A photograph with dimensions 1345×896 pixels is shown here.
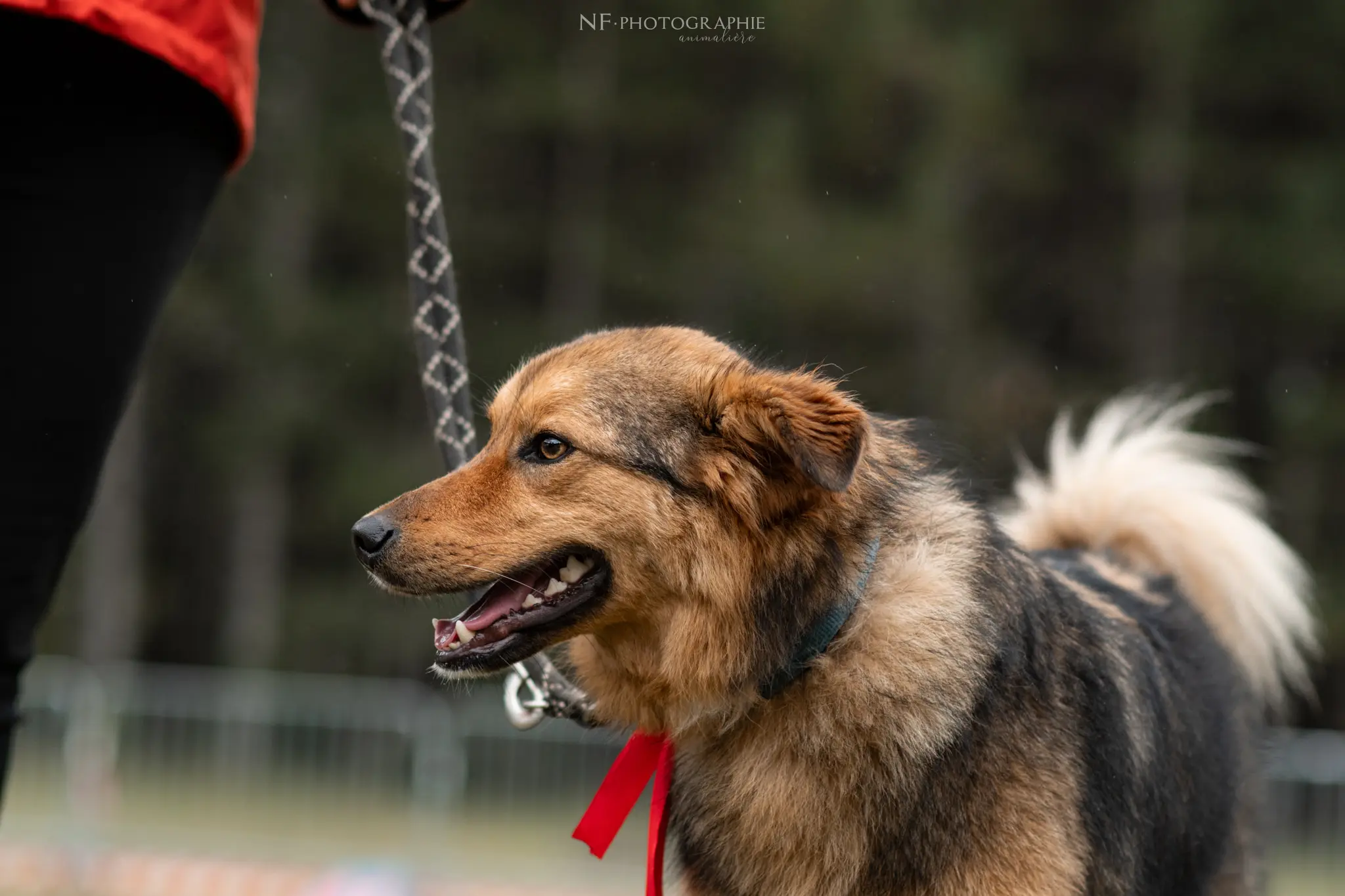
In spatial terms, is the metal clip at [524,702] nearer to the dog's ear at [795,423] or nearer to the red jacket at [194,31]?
the dog's ear at [795,423]

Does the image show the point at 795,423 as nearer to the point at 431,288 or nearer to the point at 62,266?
the point at 431,288

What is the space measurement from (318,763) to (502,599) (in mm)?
9034

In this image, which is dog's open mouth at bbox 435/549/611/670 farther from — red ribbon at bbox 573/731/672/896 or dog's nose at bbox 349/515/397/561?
red ribbon at bbox 573/731/672/896

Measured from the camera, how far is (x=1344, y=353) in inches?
709

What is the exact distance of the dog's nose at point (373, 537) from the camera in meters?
3.00

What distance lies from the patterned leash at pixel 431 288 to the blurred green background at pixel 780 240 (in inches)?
514

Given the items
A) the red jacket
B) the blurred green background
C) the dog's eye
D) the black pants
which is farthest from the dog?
the blurred green background

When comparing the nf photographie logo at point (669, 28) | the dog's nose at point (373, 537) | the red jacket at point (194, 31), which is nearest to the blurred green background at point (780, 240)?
the nf photographie logo at point (669, 28)

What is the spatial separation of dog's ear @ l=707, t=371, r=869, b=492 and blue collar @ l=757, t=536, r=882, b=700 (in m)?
0.30

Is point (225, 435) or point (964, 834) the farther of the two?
point (225, 435)

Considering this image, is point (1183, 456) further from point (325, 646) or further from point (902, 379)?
point (325, 646)

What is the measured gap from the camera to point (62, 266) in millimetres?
2271

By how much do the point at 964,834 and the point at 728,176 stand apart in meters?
15.8

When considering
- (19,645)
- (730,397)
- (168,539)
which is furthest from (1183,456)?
(168,539)
